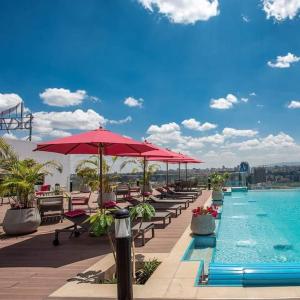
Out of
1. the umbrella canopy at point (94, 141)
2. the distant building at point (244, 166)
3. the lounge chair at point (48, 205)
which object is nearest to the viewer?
the umbrella canopy at point (94, 141)

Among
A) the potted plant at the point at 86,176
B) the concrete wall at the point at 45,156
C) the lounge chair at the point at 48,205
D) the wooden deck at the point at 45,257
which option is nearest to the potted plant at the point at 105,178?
the potted plant at the point at 86,176

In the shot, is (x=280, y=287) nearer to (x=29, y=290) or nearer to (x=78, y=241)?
(x=29, y=290)

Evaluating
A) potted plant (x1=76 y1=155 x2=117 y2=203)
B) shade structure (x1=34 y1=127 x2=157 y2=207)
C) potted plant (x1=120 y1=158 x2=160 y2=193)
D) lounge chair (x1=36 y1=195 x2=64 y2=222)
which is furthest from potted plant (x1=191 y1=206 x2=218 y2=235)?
potted plant (x1=120 y1=158 x2=160 y2=193)

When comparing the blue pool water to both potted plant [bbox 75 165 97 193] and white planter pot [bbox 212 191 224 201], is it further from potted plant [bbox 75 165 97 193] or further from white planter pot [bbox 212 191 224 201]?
potted plant [bbox 75 165 97 193]

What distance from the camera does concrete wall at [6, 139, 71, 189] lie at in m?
22.2

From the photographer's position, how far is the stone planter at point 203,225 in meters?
7.28

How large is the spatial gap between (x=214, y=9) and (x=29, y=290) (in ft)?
30.9

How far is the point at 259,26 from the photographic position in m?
12.7

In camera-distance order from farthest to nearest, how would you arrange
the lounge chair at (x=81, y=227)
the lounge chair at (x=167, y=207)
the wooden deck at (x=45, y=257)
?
the lounge chair at (x=167, y=207) < the lounge chair at (x=81, y=227) < the wooden deck at (x=45, y=257)

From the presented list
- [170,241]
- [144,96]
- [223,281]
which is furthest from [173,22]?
[223,281]

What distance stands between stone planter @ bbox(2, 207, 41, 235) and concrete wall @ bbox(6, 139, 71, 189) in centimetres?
1470

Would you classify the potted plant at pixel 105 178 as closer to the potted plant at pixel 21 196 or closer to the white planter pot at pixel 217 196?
the white planter pot at pixel 217 196

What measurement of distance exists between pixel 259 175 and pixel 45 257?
70.7 ft

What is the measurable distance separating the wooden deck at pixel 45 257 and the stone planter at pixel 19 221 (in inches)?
7.2
